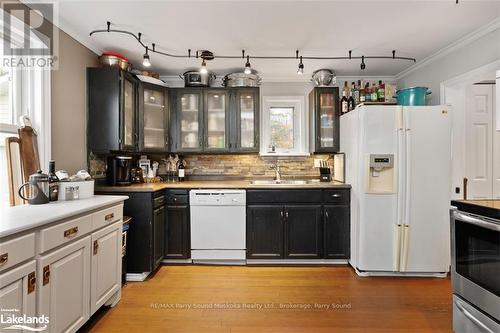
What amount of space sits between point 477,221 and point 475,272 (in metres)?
0.35

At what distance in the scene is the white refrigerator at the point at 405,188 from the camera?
2.81 m

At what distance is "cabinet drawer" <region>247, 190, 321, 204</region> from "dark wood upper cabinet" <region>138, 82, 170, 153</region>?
138 cm

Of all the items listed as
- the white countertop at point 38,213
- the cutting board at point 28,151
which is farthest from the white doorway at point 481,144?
the cutting board at point 28,151

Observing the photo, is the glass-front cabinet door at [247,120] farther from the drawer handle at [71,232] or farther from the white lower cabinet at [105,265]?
the drawer handle at [71,232]

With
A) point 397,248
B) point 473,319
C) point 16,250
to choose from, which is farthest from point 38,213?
point 397,248

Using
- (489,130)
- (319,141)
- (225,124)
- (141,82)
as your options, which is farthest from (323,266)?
(141,82)

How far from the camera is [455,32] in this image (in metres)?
2.54

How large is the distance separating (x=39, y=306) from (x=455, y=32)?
3872mm

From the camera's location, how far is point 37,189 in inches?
73.2

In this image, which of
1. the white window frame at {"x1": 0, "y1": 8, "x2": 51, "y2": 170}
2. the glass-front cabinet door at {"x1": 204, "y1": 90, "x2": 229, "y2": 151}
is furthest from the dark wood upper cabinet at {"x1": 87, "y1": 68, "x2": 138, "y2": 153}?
the glass-front cabinet door at {"x1": 204, "y1": 90, "x2": 229, "y2": 151}

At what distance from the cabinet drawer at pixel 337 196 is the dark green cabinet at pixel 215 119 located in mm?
1108

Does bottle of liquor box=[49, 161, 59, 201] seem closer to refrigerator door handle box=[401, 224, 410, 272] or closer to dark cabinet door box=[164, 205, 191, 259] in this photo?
dark cabinet door box=[164, 205, 191, 259]

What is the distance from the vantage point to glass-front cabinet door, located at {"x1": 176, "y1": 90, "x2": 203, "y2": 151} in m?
3.63

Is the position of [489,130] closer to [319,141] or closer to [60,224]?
[319,141]
